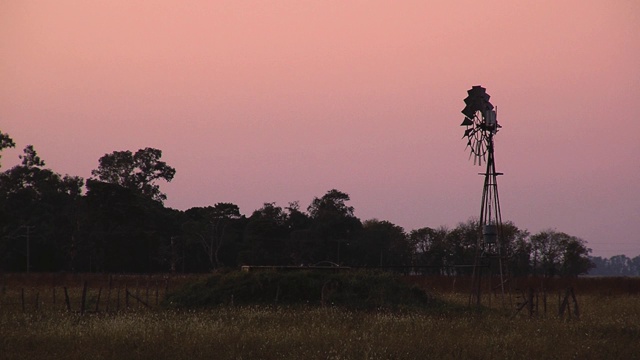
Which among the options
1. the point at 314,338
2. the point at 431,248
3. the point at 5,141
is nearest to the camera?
the point at 314,338

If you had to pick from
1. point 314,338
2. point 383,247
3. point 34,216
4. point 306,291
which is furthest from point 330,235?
point 314,338

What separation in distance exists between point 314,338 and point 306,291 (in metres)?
13.0

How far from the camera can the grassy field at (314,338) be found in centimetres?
1883

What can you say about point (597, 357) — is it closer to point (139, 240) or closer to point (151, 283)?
point (151, 283)

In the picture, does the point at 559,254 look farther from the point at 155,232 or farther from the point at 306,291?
the point at 306,291

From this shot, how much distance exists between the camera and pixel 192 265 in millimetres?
104125

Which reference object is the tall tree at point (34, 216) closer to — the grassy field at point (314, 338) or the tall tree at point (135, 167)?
the tall tree at point (135, 167)

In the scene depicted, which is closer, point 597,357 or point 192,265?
point 597,357

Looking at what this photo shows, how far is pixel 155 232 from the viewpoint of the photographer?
298 feet

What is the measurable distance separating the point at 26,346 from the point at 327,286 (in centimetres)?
1592

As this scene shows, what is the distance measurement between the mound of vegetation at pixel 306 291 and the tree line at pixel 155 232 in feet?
152

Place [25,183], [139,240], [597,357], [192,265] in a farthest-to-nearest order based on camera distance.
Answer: [192,265]
[25,183]
[139,240]
[597,357]

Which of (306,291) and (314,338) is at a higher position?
(306,291)

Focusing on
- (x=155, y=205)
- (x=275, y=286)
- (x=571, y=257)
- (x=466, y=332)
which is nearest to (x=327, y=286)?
(x=275, y=286)
